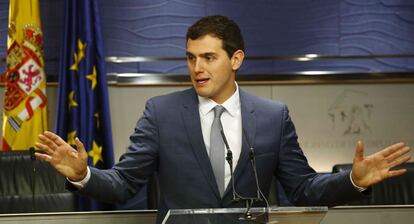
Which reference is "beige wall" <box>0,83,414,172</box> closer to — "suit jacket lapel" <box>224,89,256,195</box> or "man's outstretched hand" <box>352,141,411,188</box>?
"suit jacket lapel" <box>224,89,256,195</box>

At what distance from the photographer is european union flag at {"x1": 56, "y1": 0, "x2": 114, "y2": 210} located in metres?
4.75

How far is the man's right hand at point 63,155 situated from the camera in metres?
2.34

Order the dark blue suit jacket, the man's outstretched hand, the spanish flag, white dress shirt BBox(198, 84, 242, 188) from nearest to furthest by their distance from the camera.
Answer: the man's outstretched hand → the dark blue suit jacket → white dress shirt BBox(198, 84, 242, 188) → the spanish flag

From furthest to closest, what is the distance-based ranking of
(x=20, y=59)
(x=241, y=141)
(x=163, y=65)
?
(x=163, y=65), (x=20, y=59), (x=241, y=141)

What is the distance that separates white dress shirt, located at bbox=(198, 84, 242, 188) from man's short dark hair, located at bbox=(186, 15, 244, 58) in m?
0.21

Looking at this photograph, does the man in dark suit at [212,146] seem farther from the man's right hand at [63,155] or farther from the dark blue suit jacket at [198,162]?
the man's right hand at [63,155]

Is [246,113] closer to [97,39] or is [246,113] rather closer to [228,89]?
[228,89]

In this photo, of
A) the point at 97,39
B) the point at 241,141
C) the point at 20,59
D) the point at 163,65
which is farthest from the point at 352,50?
the point at 241,141

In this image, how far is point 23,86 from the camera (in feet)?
15.5

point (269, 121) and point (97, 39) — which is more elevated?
point (97, 39)

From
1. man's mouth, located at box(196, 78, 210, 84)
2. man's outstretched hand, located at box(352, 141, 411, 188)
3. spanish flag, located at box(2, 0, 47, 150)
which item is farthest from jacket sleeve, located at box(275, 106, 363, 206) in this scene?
spanish flag, located at box(2, 0, 47, 150)

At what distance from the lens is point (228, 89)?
287 centimetres

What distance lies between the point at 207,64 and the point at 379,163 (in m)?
0.80

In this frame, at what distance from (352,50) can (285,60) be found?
543 millimetres
